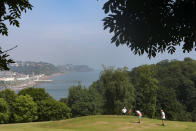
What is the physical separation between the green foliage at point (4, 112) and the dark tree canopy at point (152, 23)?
4215 centimetres

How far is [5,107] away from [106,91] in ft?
62.5

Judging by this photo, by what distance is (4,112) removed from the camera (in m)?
43.1

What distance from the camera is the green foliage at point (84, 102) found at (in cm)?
5634

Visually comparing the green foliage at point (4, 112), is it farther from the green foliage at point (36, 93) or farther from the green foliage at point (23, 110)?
the green foliage at point (36, 93)

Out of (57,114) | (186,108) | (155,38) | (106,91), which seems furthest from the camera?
(186,108)

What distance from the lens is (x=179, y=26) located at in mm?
4676

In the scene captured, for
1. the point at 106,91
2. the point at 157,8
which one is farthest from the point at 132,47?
the point at 106,91

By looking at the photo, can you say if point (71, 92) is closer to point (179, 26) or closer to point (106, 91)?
point (106, 91)

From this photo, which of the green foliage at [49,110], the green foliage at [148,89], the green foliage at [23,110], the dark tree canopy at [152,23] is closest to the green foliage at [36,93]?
the green foliage at [49,110]

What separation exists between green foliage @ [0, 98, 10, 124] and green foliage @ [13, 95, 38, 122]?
139cm

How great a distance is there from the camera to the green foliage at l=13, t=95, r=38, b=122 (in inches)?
1710

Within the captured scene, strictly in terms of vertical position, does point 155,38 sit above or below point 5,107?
above

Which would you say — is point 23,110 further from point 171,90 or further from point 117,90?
point 171,90

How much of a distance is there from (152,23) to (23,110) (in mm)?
42947
